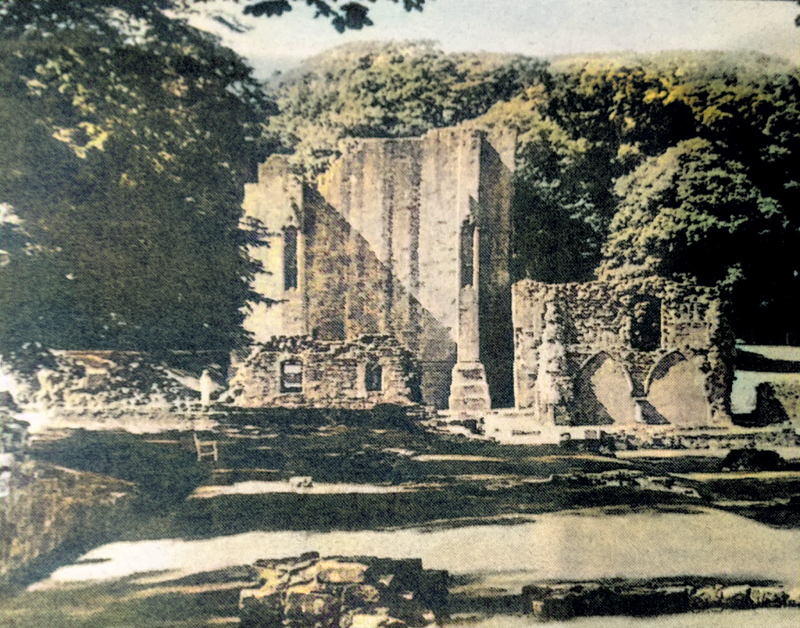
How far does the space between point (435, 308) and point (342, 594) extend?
228cm

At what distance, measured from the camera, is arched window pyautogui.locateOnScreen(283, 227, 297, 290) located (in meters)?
5.70

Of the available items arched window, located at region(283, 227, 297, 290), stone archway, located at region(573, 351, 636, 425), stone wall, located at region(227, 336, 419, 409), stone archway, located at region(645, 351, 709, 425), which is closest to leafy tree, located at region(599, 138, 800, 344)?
stone archway, located at region(645, 351, 709, 425)

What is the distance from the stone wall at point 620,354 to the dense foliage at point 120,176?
2.48 m

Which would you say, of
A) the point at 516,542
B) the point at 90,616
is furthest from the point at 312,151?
the point at 90,616

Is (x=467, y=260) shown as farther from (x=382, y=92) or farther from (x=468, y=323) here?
(x=382, y=92)

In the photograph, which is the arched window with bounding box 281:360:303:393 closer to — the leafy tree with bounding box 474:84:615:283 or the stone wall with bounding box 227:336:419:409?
the stone wall with bounding box 227:336:419:409

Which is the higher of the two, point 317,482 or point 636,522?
point 317,482

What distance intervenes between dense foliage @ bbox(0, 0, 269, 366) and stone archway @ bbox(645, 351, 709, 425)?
3534mm

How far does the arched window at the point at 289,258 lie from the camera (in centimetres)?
570

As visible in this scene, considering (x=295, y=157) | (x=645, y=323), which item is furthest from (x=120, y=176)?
(x=645, y=323)

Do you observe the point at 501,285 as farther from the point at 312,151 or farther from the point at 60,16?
the point at 60,16

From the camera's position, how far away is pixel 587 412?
6023 mm

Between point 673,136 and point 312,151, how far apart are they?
9.48 ft

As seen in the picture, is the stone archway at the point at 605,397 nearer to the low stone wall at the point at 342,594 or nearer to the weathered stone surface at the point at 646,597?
the weathered stone surface at the point at 646,597
